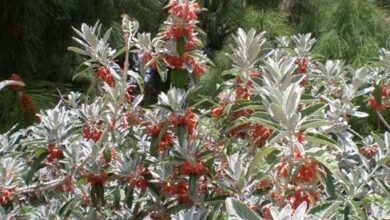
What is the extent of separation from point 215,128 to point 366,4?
8.78ft

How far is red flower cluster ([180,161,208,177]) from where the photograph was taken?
1.37 meters

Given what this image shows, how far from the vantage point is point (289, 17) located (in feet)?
16.7

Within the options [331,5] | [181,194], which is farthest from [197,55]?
[331,5]

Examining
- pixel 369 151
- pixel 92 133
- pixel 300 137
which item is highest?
pixel 300 137

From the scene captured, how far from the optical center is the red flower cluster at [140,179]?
4.91ft

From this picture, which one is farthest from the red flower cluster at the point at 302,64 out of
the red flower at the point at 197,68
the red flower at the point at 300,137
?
the red flower at the point at 300,137

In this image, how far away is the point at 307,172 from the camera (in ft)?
3.48

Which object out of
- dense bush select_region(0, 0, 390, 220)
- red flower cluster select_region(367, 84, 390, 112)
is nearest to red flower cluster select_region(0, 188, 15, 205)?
dense bush select_region(0, 0, 390, 220)

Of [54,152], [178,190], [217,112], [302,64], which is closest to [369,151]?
[302,64]

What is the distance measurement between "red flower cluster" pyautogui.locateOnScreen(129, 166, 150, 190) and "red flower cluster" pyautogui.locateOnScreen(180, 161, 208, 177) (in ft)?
0.50

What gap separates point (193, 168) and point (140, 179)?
191 mm

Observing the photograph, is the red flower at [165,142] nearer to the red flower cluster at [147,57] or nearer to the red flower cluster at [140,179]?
the red flower cluster at [140,179]

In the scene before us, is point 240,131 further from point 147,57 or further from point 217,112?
point 147,57

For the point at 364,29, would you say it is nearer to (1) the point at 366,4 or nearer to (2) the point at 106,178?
(1) the point at 366,4
